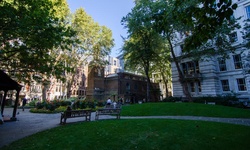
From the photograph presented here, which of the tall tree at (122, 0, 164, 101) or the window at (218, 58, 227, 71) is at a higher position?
the tall tree at (122, 0, 164, 101)

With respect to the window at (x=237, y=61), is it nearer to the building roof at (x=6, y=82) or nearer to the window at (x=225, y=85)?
the window at (x=225, y=85)

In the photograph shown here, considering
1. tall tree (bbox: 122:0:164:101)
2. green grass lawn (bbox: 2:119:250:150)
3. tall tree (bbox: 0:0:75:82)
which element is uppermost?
tall tree (bbox: 122:0:164:101)

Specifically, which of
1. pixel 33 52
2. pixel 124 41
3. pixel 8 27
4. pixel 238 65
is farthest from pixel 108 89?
pixel 8 27

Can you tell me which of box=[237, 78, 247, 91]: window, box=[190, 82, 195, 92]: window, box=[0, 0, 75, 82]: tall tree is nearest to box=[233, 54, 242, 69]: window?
box=[237, 78, 247, 91]: window

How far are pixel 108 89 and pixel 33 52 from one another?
38.0 meters

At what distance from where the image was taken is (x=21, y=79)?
42.0 ft

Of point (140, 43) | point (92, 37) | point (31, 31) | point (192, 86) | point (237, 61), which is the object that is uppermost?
point (92, 37)

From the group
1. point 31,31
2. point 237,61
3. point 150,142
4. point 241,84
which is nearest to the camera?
point 150,142

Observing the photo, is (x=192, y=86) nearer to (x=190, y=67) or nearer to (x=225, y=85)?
(x=190, y=67)

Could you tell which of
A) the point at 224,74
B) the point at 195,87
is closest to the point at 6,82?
the point at 195,87

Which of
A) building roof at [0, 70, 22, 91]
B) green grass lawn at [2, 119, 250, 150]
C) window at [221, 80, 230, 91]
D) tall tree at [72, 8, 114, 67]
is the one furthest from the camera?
tall tree at [72, 8, 114, 67]

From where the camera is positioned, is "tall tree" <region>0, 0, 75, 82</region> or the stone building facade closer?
"tall tree" <region>0, 0, 75, 82</region>

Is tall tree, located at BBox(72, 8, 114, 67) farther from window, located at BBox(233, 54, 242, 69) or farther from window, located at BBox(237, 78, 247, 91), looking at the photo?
window, located at BBox(237, 78, 247, 91)

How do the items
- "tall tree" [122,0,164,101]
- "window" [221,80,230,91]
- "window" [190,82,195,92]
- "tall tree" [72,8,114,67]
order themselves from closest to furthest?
"window" [221,80,230,91] → "tall tree" [122,0,164,101] → "window" [190,82,195,92] → "tall tree" [72,8,114,67]
